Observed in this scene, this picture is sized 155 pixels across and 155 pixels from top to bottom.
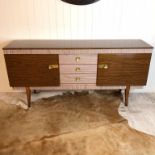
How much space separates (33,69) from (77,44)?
532mm

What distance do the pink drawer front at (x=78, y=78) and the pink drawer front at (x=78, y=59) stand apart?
0.48 ft

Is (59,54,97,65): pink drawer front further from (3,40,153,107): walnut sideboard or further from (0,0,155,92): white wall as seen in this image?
(0,0,155,92): white wall

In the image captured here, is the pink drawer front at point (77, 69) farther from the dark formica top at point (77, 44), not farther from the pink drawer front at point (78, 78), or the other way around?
the dark formica top at point (77, 44)

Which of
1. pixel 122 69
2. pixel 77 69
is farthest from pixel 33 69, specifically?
pixel 122 69

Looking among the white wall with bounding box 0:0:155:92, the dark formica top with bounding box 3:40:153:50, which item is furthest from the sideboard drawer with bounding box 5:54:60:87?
the white wall with bounding box 0:0:155:92

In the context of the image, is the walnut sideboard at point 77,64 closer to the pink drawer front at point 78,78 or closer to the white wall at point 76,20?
the pink drawer front at point 78,78

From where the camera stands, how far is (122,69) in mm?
1963

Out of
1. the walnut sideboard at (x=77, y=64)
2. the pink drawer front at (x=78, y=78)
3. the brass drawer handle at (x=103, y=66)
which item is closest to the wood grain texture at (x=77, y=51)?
the walnut sideboard at (x=77, y=64)

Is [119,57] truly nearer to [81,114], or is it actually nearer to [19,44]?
[81,114]

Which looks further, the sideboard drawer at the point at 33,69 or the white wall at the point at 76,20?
the white wall at the point at 76,20

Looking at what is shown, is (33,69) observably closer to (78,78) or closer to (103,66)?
(78,78)

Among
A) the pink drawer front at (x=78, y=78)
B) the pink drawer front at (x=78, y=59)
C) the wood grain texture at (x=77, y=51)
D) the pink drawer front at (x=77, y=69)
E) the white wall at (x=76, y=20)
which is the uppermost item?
the white wall at (x=76, y=20)

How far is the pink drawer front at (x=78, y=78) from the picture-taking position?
2.00 m

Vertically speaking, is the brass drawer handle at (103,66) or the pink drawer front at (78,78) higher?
the brass drawer handle at (103,66)
